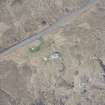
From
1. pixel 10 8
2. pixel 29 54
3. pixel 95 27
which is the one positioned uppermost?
pixel 10 8

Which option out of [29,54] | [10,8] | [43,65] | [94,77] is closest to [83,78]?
[94,77]

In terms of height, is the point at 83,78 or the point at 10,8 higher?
the point at 10,8

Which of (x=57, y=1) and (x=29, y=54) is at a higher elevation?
(x=57, y=1)

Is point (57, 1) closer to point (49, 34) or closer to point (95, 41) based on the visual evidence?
point (49, 34)

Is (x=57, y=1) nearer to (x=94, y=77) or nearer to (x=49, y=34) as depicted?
(x=49, y=34)

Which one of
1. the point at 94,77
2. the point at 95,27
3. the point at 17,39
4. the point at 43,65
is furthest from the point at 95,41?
the point at 17,39

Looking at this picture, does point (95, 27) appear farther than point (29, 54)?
Yes
